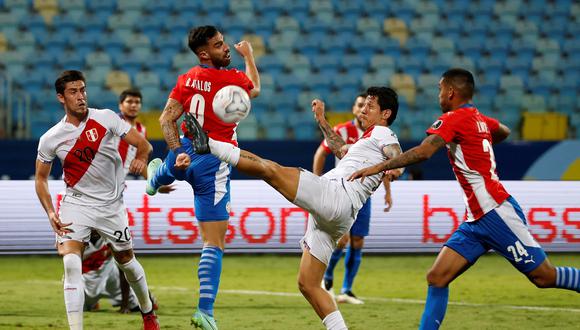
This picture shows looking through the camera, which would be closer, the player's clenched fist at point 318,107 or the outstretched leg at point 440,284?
the outstretched leg at point 440,284

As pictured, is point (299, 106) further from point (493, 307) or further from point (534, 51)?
point (493, 307)

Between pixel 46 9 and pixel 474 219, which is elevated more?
pixel 46 9

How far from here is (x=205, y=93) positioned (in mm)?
6992

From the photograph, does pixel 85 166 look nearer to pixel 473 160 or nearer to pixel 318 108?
pixel 318 108

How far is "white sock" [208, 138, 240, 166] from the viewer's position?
6.33 meters

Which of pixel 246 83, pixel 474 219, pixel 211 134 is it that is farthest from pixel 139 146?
pixel 474 219

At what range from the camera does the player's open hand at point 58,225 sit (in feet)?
22.4

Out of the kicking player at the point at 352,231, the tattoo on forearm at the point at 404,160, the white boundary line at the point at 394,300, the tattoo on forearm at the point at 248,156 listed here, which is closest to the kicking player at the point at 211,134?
the tattoo on forearm at the point at 248,156

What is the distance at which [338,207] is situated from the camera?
638cm

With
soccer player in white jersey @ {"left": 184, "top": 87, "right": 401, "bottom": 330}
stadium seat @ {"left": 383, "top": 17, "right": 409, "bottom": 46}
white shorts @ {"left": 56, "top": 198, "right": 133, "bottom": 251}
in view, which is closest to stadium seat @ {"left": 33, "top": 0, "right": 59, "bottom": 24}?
stadium seat @ {"left": 383, "top": 17, "right": 409, "bottom": 46}

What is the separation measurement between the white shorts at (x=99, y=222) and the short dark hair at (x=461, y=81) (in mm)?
2663

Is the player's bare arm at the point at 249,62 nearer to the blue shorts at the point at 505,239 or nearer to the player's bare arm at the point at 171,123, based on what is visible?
the player's bare arm at the point at 171,123

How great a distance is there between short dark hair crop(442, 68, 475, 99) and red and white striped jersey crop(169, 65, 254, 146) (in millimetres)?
1570

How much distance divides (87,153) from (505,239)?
312cm
